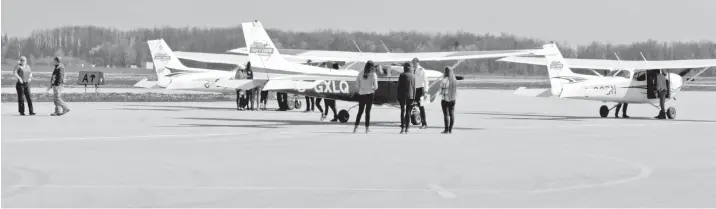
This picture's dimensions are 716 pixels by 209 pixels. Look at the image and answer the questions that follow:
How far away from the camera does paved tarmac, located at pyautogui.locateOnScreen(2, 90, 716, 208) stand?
9.41 m

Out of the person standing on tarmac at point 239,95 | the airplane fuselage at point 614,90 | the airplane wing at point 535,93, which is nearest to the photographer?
the airplane fuselage at point 614,90

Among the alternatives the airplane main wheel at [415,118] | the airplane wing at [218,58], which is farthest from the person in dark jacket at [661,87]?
the airplane wing at [218,58]

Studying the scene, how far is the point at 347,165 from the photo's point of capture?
42.0ft

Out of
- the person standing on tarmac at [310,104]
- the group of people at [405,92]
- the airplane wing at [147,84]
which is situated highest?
the group of people at [405,92]

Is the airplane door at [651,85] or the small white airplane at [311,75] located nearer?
the small white airplane at [311,75]

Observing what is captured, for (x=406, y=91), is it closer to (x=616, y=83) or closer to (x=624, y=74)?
(x=616, y=83)

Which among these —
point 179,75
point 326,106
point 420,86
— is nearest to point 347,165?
point 420,86

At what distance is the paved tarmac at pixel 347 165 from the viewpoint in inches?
371

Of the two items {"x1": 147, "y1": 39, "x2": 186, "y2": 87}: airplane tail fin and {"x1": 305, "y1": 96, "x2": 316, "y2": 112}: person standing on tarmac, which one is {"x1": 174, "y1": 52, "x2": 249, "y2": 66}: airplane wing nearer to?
{"x1": 147, "y1": 39, "x2": 186, "y2": 87}: airplane tail fin

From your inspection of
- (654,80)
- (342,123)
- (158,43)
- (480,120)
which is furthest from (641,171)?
(158,43)

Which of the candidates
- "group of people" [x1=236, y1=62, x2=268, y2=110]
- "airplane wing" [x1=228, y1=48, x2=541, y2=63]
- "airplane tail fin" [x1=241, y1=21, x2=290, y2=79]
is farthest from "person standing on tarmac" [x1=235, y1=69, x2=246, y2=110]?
"airplane tail fin" [x1=241, y1=21, x2=290, y2=79]

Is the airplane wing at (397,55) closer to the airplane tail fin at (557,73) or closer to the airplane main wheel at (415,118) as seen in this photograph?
the airplane tail fin at (557,73)

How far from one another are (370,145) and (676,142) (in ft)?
17.2

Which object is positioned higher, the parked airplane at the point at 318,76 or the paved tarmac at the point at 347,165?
the parked airplane at the point at 318,76
